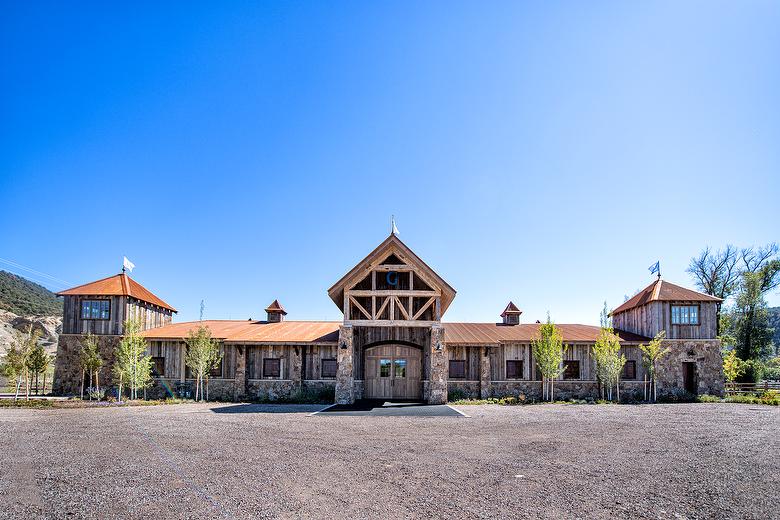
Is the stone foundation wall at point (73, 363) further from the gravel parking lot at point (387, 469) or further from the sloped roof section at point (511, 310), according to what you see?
the sloped roof section at point (511, 310)

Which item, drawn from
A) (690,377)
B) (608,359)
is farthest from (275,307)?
(690,377)

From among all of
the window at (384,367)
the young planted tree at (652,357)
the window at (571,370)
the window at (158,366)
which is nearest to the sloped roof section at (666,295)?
the young planted tree at (652,357)

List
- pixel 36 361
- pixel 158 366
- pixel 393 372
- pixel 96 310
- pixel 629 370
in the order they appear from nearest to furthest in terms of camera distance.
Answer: pixel 36 361, pixel 393 372, pixel 158 366, pixel 629 370, pixel 96 310

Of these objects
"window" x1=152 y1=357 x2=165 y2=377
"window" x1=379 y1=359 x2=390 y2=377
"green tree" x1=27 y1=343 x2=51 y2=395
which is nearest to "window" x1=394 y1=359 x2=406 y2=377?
"window" x1=379 y1=359 x2=390 y2=377

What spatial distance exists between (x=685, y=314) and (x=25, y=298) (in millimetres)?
84008

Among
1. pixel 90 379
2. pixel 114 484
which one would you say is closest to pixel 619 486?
pixel 114 484

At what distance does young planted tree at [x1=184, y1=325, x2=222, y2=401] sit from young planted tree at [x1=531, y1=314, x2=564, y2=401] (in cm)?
1572

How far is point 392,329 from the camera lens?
950 inches

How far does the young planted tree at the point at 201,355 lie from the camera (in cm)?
2266

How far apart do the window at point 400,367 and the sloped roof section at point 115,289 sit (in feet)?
48.8

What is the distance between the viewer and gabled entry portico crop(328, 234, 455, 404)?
70.5ft

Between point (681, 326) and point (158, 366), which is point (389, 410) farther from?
point (681, 326)

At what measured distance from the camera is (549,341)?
23484 mm

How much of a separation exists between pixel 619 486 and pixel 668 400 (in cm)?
1978
